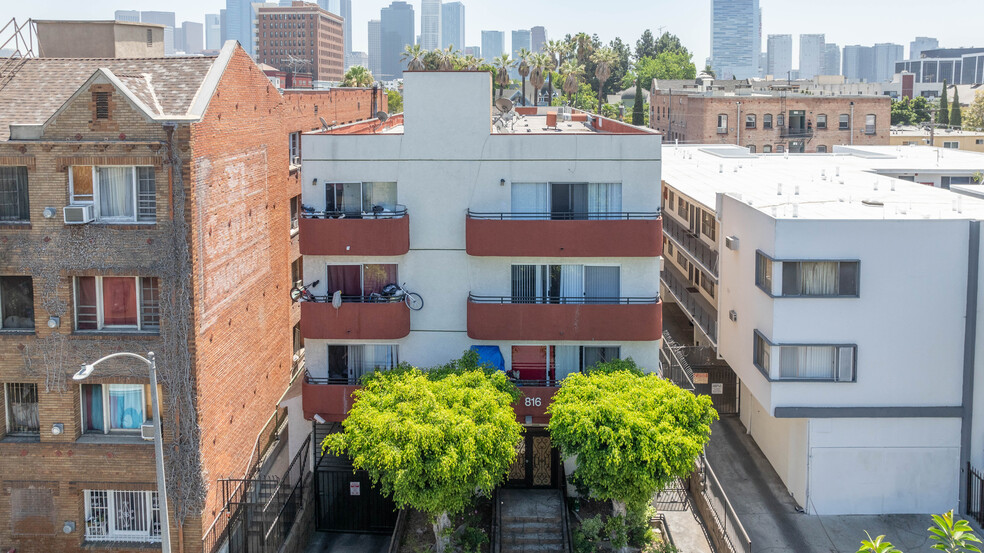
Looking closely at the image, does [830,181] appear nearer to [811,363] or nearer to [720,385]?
[720,385]

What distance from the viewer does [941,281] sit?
30547mm

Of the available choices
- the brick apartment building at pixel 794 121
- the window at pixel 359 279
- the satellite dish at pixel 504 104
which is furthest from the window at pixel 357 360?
the brick apartment building at pixel 794 121

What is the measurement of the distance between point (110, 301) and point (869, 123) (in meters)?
80.7

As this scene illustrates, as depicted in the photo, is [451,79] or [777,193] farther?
[777,193]

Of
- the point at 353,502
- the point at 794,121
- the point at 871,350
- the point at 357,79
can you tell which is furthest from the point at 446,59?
the point at 871,350

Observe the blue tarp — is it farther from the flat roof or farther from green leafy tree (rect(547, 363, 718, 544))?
the flat roof

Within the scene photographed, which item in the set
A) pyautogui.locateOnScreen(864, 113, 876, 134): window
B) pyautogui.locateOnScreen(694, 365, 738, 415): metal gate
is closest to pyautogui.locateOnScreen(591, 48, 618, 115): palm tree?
pyautogui.locateOnScreen(864, 113, 876, 134): window

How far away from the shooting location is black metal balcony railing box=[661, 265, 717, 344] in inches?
1641

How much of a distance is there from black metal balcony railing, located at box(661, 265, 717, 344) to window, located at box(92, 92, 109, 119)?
2681cm

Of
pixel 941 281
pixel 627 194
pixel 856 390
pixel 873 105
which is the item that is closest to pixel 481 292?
pixel 627 194

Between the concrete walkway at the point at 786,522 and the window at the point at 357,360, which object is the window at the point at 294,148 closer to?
the window at the point at 357,360

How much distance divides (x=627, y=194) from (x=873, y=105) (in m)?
68.5

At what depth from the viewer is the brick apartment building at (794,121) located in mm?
88438

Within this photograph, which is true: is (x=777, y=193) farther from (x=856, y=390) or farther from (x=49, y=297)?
(x=49, y=297)
